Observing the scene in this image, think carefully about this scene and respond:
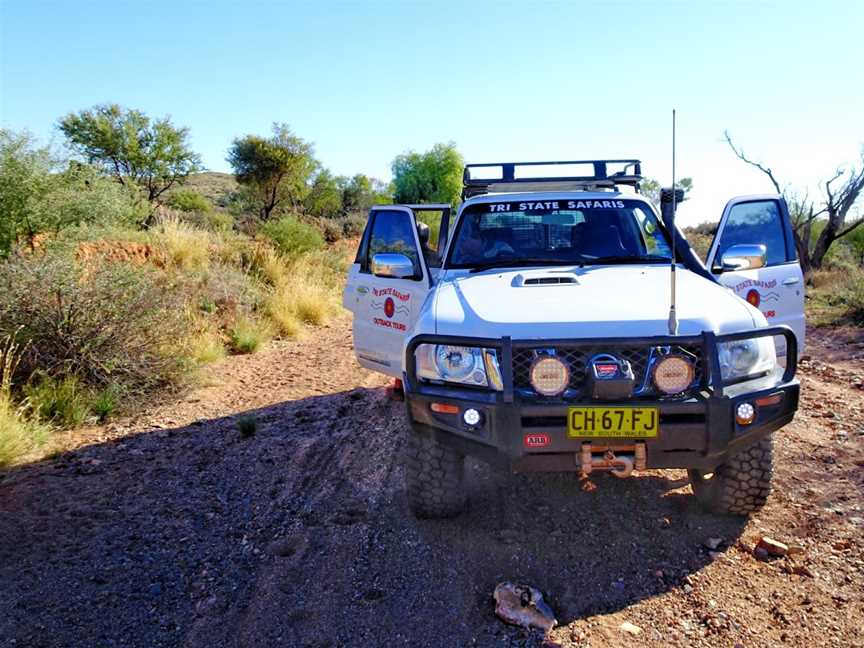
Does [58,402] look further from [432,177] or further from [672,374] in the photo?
[432,177]

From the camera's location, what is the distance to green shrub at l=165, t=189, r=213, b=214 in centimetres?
2520

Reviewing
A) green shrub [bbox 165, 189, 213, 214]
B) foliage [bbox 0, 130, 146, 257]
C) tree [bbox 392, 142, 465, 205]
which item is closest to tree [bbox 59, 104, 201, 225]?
green shrub [bbox 165, 189, 213, 214]

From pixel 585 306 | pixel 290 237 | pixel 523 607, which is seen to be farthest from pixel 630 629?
pixel 290 237

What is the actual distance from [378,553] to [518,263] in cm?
199

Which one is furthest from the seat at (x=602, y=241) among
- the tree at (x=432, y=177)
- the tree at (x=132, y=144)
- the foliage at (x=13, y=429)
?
the tree at (x=432, y=177)

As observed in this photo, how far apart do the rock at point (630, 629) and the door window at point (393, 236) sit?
267cm

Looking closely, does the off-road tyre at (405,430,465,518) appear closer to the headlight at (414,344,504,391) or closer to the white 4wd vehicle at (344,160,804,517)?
the white 4wd vehicle at (344,160,804,517)

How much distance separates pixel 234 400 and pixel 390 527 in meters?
3.25

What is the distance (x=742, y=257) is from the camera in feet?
13.2

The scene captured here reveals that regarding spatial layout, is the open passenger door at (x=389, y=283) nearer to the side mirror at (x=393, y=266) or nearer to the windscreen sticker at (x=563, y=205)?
the side mirror at (x=393, y=266)

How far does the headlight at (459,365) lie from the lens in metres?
3.01

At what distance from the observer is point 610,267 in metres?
4.06

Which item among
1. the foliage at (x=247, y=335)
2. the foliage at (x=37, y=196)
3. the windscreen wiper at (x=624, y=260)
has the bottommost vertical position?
the foliage at (x=247, y=335)

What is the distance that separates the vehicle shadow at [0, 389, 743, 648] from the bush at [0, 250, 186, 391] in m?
1.17
